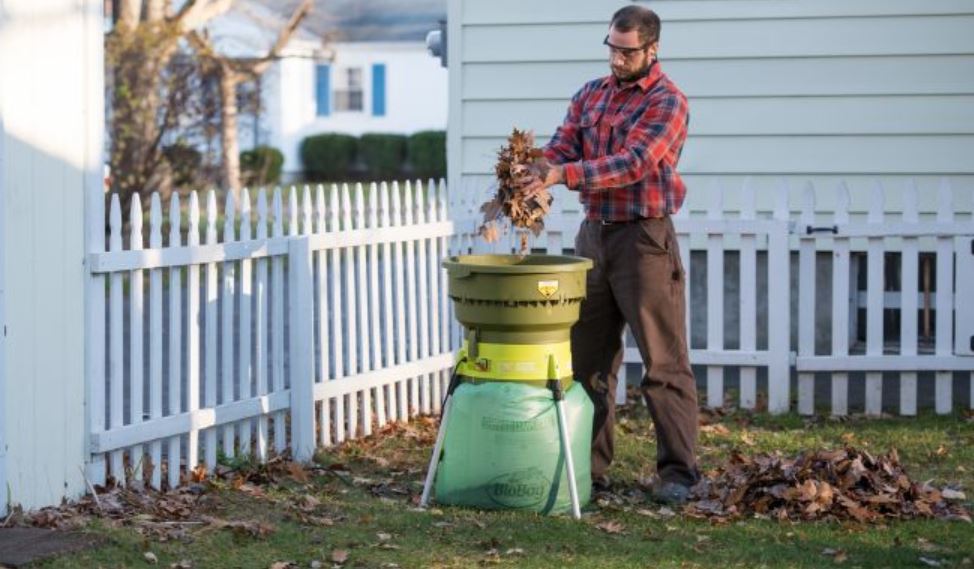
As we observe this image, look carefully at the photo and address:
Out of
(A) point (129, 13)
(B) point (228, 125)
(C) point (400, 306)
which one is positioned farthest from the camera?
(B) point (228, 125)

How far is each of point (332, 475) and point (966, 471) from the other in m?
2.92

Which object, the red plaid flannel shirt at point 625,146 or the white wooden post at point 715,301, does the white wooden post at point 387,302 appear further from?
the red plaid flannel shirt at point 625,146

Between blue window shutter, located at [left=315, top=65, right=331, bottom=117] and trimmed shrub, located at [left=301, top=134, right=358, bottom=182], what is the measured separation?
4.79ft

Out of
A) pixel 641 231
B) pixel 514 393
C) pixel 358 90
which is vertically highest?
pixel 358 90

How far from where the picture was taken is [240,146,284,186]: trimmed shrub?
3388 cm

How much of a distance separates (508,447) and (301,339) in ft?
5.93

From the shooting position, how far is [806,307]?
9.55m

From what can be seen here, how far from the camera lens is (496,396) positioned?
6703 mm

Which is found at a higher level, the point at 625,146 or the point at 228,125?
the point at 228,125

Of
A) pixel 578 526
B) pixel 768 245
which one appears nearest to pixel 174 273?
pixel 578 526

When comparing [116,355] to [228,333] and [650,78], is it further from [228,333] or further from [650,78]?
[650,78]

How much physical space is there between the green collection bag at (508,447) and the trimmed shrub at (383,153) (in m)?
33.5

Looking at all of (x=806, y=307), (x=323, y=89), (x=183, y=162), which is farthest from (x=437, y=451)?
(x=323, y=89)

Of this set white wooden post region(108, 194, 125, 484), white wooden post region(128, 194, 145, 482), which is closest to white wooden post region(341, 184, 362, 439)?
white wooden post region(128, 194, 145, 482)
